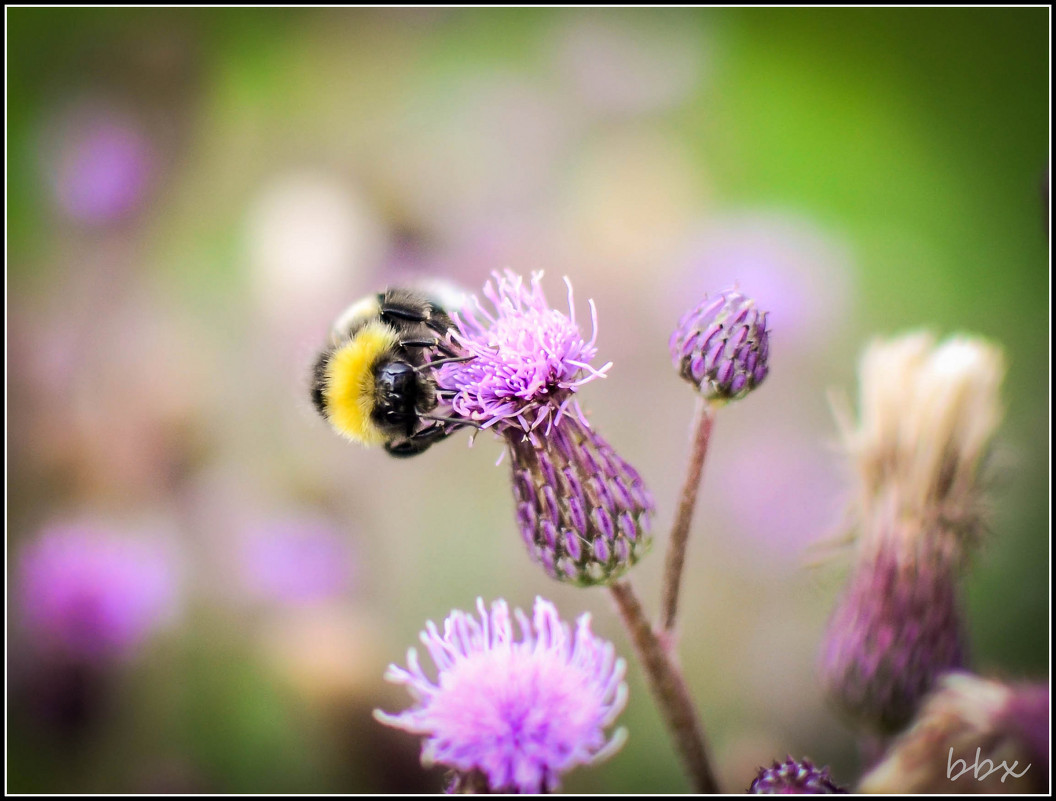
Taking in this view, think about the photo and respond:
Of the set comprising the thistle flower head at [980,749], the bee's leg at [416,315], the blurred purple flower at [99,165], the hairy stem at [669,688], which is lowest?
the thistle flower head at [980,749]

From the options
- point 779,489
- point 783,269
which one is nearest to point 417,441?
point 779,489

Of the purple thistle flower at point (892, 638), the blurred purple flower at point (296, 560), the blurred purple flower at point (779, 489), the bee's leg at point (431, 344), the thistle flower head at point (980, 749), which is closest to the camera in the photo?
the thistle flower head at point (980, 749)

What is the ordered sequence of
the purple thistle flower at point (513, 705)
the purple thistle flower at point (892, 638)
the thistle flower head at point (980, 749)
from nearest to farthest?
the purple thistle flower at point (513, 705) → the thistle flower head at point (980, 749) → the purple thistle flower at point (892, 638)

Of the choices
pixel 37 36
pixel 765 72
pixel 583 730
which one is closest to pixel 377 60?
pixel 37 36

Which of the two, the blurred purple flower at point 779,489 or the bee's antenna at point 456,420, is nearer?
the bee's antenna at point 456,420

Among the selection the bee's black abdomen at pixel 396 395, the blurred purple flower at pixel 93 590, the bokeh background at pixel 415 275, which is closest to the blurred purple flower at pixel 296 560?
the bokeh background at pixel 415 275

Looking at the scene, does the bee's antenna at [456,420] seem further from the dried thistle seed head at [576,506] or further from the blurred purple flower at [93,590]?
the blurred purple flower at [93,590]

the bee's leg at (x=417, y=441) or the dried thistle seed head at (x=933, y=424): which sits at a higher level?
the bee's leg at (x=417, y=441)
